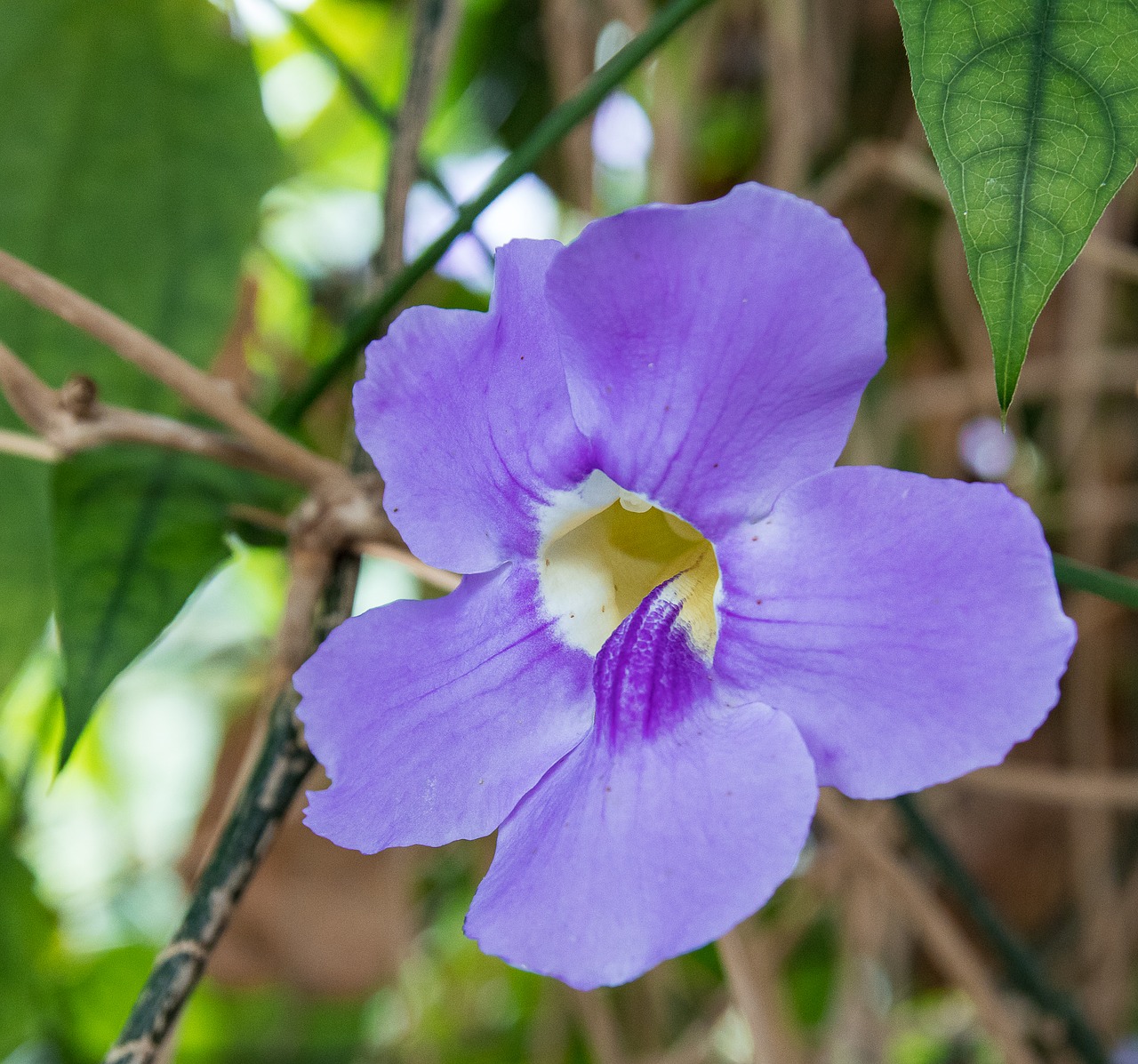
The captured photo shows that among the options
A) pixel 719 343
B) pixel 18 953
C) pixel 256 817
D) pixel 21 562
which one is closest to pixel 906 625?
pixel 719 343

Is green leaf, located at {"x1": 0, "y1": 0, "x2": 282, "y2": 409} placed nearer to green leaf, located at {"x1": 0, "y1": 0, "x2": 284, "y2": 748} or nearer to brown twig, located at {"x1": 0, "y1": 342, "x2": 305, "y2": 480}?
green leaf, located at {"x1": 0, "y1": 0, "x2": 284, "y2": 748}

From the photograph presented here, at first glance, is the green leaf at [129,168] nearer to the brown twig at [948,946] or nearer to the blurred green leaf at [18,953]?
the blurred green leaf at [18,953]

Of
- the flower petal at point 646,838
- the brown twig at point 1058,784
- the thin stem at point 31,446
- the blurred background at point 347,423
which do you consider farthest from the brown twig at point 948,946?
the thin stem at point 31,446

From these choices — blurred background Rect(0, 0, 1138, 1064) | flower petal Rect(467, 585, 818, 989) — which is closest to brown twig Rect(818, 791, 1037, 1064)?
blurred background Rect(0, 0, 1138, 1064)

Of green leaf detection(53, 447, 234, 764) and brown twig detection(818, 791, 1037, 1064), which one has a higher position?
green leaf detection(53, 447, 234, 764)

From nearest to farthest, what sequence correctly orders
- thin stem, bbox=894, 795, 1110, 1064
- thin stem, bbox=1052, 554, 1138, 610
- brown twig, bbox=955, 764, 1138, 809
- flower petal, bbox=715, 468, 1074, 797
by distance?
1. flower petal, bbox=715, 468, 1074, 797
2. thin stem, bbox=1052, 554, 1138, 610
3. thin stem, bbox=894, 795, 1110, 1064
4. brown twig, bbox=955, 764, 1138, 809

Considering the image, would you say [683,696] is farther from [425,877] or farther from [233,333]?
[425,877]

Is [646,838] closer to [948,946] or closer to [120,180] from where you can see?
[948,946]

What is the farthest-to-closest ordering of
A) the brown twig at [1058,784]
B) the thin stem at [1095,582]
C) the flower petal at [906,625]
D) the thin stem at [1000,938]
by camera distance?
the brown twig at [1058,784] < the thin stem at [1000,938] < the thin stem at [1095,582] < the flower petal at [906,625]
